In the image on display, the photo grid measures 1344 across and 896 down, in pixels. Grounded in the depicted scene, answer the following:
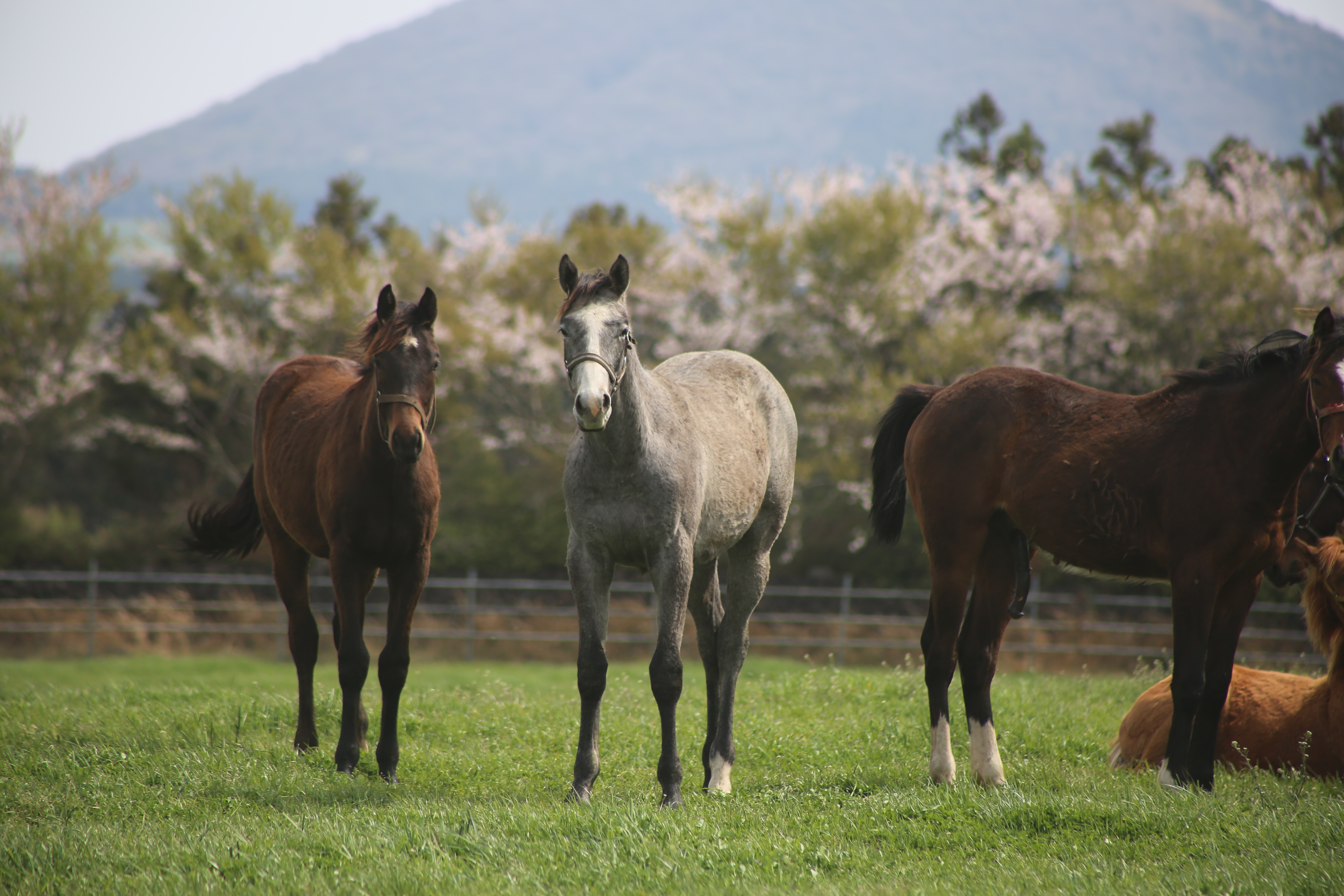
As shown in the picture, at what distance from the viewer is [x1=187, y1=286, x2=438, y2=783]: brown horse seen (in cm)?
500

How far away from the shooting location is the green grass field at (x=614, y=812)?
10.6ft

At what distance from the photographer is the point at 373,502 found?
16.8ft

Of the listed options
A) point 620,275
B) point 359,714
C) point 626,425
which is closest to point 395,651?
point 359,714

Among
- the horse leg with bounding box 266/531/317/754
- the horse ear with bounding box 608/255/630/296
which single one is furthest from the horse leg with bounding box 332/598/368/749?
the horse ear with bounding box 608/255/630/296

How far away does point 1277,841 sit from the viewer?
3.54m

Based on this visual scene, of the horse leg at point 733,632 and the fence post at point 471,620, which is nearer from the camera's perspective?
the horse leg at point 733,632

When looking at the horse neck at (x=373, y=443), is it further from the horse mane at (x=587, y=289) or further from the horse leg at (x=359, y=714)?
the horse mane at (x=587, y=289)

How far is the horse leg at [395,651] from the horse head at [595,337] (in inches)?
70.5

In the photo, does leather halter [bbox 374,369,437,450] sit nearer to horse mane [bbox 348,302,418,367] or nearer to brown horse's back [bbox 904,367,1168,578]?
horse mane [bbox 348,302,418,367]

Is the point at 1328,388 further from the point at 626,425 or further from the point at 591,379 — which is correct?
the point at 591,379

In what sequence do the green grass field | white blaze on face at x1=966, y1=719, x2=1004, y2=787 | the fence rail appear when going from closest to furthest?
the green grass field
white blaze on face at x1=966, y1=719, x2=1004, y2=787
the fence rail

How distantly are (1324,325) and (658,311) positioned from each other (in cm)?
1722

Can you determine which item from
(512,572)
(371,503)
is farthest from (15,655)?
(371,503)

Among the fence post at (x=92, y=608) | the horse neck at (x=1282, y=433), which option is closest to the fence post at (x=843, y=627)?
the horse neck at (x=1282, y=433)
